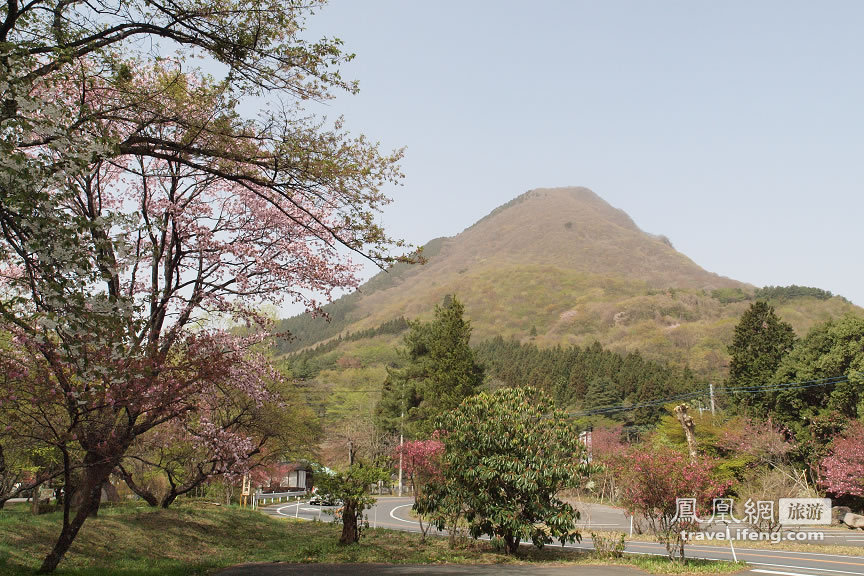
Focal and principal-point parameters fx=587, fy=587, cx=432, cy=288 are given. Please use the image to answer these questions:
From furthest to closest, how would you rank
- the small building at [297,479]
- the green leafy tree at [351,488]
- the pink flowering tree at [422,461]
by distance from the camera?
the small building at [297,479] < the pink flowering tree at [422,461] < the green leafy tree at [351,488]

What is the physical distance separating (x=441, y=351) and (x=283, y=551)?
30593mm

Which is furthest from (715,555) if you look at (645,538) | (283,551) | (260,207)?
(260,207)

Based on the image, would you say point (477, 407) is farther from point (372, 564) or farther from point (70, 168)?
point (70, 168)

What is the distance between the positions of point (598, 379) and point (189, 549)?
2400 inches

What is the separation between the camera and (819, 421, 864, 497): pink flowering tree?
25.4m

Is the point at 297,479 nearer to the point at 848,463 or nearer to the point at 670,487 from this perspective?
the point at 848,463

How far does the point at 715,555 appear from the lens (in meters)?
16.3

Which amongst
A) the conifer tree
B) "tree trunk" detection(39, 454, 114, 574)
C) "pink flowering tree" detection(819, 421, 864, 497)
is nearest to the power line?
"pink flowering tree" detection(819, 421, 864, 497)

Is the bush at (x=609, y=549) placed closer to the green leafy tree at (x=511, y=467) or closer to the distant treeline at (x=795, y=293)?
the green leafy tree at (x=511, y=467)

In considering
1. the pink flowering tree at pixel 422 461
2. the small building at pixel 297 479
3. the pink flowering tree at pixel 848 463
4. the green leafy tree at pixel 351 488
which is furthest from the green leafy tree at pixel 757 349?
the small building at pixel 297 479

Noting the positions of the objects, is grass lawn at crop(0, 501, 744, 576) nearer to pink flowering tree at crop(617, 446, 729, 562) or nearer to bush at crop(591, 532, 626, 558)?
bush at crop(591, 532, 626, 558)

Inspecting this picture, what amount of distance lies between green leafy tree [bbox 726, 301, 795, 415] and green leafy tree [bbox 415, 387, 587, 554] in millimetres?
28413

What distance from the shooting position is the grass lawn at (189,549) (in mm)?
11188

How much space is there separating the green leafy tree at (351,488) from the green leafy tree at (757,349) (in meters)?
31.1
